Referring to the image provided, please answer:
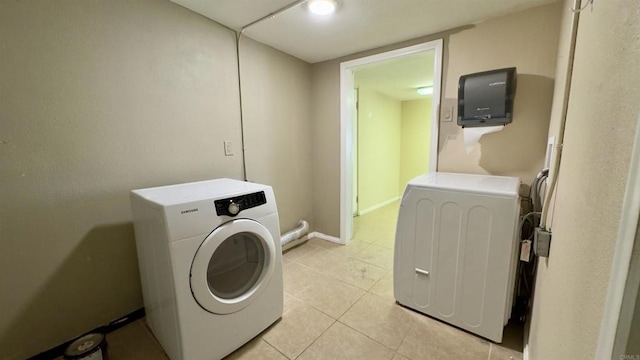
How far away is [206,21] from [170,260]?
67.3 inches

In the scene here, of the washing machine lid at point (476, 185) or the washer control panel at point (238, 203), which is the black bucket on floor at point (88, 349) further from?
the washing machine lid at point (476, 185)

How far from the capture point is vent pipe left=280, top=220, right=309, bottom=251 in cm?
252

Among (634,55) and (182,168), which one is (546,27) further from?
(182,168)

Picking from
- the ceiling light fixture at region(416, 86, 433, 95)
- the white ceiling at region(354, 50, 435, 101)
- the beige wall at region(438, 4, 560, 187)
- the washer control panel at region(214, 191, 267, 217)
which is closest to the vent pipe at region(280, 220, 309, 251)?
the washer control panel at region(214, 191, 267, 217)

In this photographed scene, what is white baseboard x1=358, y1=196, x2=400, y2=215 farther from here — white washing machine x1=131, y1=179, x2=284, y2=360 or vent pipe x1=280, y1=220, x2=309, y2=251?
white washing machine x1=131, y1=179, x2=284, y2=360

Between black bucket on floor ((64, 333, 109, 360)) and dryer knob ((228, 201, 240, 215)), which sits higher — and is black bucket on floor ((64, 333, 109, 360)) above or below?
below

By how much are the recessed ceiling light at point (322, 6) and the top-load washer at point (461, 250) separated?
49.6 inches

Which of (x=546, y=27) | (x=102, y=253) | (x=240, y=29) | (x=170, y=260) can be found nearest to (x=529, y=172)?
(x=546, y=27)

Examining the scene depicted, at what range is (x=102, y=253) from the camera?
1475 millimetres

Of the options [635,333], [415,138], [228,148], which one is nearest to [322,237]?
[228,148]

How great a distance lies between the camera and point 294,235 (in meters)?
2.59

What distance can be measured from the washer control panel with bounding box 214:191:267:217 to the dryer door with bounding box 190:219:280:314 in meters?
0.06

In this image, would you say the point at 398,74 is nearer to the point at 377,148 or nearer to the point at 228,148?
the point at 377,148

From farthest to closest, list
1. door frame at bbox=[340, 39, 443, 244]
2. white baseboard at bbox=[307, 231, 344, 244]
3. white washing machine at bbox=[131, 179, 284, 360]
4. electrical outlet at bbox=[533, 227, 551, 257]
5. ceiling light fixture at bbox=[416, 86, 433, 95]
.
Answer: ceiling light fixture at bbox=[416, 86, 433, 95], white baseboard at bbox=[307, 231, 344, 244], door frame at bbox=[340, 39, 443, 244], white washing machine at bbox=[131, 179, 284, 360], electrical outlet at bbox=[533, 227, 551, 257]
